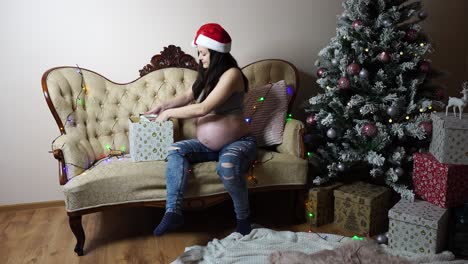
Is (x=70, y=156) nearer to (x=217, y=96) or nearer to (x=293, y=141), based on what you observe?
(x=217, y=96)

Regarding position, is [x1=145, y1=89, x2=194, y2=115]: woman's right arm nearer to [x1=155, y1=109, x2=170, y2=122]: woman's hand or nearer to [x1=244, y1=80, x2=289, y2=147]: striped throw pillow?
[x1=155, y1=109, x2=170, y2=122]: woman's hand

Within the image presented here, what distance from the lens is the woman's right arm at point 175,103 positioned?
8.51 ft

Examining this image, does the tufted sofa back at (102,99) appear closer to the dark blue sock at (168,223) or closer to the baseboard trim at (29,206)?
the baseboard trim at (29,206)

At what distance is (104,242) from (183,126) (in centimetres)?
89

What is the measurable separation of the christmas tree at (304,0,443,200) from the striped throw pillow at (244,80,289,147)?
21 centimetres

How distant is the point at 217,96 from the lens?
7.39 ft

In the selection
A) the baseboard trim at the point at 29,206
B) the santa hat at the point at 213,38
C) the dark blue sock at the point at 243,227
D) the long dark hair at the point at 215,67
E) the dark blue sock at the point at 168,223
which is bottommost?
the baseboard trim at the point at 29,206

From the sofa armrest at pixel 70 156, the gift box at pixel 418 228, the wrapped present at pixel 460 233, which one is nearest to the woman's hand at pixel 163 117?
the sofa armrest at pixel 70 156

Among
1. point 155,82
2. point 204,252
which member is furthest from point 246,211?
point 155,82

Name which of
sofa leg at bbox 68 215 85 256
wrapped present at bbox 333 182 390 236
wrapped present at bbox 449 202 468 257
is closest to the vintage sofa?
sofa leg at bbox 68 215 85 256

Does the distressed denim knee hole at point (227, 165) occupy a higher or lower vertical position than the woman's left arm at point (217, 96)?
lower

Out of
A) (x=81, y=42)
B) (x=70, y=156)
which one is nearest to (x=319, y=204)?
(x=70, y=156)

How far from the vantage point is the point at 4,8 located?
8.61 feet

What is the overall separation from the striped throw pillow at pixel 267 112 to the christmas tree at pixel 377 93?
0.21 m
